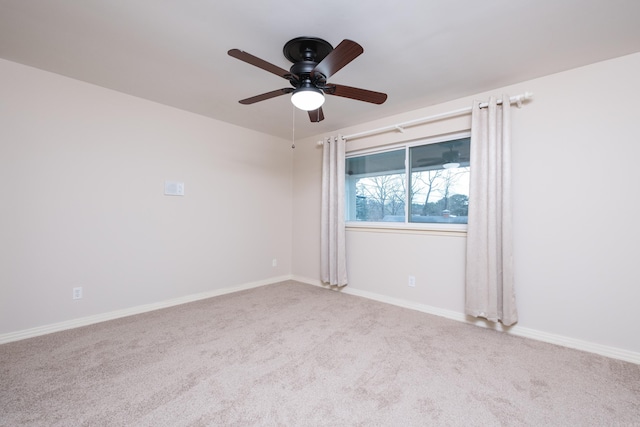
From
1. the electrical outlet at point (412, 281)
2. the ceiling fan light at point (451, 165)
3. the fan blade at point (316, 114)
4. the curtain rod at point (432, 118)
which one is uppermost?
the curtain rod at point (432, 118)

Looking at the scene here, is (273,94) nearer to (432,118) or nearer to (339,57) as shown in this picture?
(339,57)

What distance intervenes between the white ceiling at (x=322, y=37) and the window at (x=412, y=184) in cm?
69

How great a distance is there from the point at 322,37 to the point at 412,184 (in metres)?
2.03

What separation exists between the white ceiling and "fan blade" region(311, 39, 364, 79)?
0.32 metres

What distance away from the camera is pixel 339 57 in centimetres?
154

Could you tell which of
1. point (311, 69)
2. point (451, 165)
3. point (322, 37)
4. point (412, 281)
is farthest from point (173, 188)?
point (451, 165)

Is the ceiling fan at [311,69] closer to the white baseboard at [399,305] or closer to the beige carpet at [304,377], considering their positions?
the beige carpet at [304,377]

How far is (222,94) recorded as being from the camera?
280cm

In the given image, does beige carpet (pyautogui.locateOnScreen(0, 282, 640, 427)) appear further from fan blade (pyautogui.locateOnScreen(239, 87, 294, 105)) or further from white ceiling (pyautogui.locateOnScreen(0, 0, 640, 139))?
white ceiling (pyautogui.locateOnScreen(0, 0, 640, 139))

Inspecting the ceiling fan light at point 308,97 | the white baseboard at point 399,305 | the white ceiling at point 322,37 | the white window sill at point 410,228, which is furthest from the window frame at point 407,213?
the ceiling fan light at point 308,97

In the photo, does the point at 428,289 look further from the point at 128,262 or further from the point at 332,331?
the point at 128,262

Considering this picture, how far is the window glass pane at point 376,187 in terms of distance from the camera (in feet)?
11.4

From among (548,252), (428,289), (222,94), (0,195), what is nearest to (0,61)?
(0,195)

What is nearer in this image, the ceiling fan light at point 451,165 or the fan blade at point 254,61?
the fan blade at point 254,61
